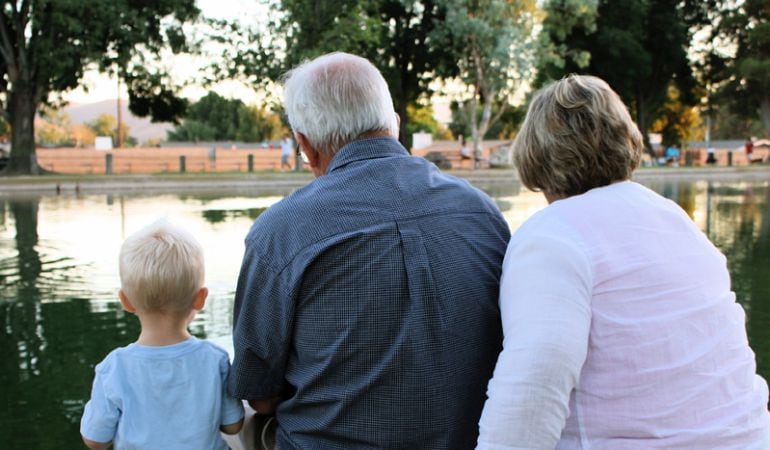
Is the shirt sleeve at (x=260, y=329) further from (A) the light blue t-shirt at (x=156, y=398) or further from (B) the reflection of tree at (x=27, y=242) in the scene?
(B) the reflection of tree at (x=27, y=242)

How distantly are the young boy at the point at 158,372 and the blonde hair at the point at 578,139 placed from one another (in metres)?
0.88

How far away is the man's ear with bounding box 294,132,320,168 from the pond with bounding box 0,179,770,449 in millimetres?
419

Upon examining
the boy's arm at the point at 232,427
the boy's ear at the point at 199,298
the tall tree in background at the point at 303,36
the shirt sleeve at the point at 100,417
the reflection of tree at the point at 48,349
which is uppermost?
the tall tree in background at the point at 303,36

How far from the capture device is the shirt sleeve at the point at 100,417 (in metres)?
2.05

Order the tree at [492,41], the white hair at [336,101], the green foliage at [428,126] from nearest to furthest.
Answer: the white hair at [336,101] < the tree at [492,41] < the green foliage at [428,126]

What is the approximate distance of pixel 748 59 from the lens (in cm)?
3988

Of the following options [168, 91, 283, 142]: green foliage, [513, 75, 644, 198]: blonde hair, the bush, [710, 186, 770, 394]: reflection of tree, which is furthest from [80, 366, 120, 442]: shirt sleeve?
[168, 91, 283, 142]: green foliage

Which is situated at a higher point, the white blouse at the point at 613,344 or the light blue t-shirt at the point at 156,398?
the white blouse at the point at 613,344

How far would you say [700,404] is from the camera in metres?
1.61

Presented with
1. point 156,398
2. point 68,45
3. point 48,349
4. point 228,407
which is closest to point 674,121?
point 68,45

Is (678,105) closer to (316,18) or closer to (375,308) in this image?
(316,18)

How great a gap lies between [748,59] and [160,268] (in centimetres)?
4249

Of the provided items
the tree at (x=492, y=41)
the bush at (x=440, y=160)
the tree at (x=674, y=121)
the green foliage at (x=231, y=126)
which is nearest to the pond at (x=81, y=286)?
the tree at (x=492, y=41)

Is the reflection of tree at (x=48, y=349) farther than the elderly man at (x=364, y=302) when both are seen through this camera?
Answer: Yes
